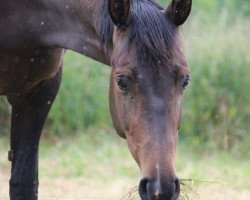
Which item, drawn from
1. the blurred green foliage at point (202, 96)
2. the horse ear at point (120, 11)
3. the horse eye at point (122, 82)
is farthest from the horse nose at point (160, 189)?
the blurred green foliage at point (202, 96)

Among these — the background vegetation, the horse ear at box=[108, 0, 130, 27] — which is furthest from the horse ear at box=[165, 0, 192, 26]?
the background vegetation

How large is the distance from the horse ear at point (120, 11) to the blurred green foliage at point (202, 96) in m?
3.64

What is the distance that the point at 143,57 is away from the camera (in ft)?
12.4

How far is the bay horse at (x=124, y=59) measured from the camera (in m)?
3.66

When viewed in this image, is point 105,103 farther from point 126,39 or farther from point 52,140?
point 126,39

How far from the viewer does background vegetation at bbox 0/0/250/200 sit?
764 centimetres

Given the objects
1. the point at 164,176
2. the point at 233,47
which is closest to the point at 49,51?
the point at 164,176

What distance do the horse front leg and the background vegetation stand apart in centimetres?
213

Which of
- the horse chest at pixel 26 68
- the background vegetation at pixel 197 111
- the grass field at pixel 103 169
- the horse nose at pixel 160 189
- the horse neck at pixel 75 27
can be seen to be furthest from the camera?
the background vegetation at pixel 197 111

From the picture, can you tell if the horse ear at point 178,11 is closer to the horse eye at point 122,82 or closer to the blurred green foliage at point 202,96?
the horse eye at point 122,82

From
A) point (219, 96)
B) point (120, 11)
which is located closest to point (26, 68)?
point (120, 11)

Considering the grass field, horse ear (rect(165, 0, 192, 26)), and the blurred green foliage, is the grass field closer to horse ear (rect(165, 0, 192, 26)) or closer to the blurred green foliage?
the blurred green foliage

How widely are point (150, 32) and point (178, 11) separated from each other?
0.22 m

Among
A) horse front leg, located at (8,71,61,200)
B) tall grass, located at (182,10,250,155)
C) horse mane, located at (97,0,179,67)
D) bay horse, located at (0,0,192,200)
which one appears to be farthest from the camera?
tall grass, located at (182,10,250,155)
